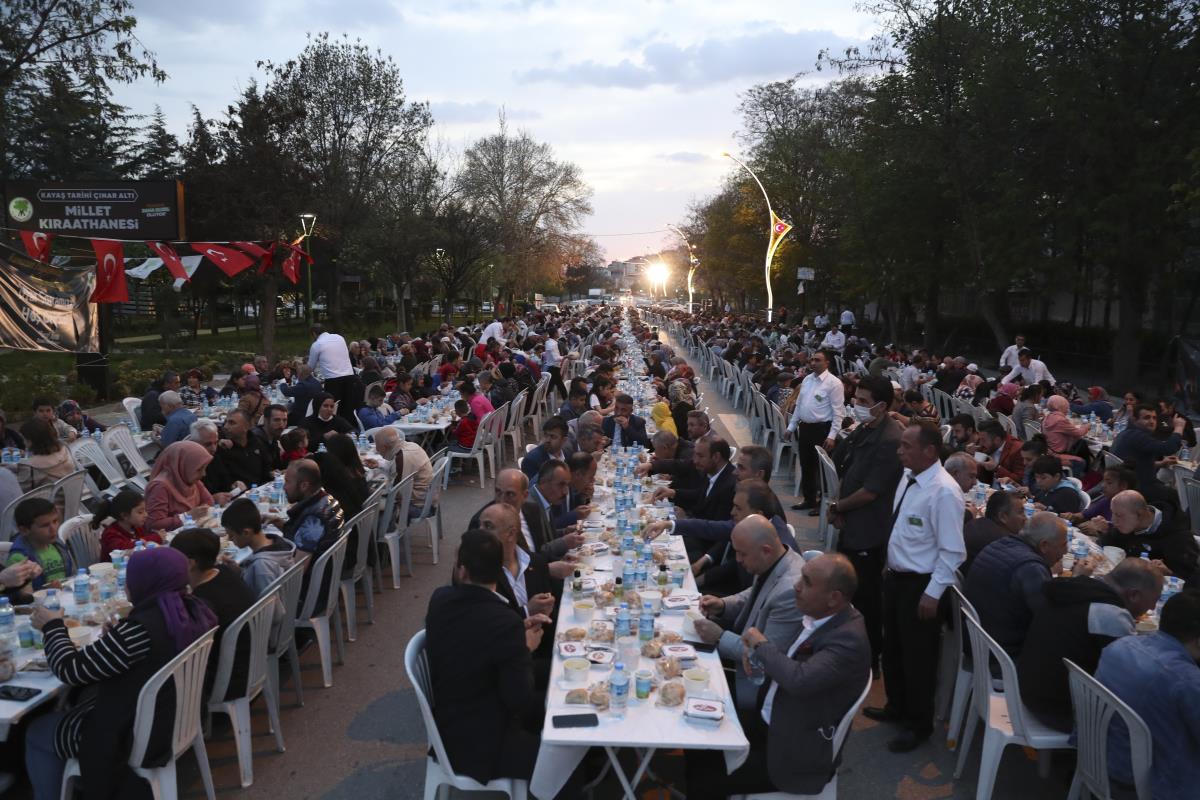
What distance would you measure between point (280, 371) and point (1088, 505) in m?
12.2

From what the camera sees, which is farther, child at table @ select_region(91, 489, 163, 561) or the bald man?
child at table @ select_region(91, 489, 163, 561)

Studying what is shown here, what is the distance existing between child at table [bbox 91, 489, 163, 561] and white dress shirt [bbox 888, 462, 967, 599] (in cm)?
479

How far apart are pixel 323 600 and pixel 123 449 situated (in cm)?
477

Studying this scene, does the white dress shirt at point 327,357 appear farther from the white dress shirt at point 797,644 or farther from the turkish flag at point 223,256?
the white dress shirt at point 797,644

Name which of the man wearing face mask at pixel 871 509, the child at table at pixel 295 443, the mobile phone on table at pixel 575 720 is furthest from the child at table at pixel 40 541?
the man wearing face mask at pixel 871 509

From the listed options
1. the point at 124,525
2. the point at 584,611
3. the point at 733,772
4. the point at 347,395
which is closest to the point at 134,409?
the point at 347,395

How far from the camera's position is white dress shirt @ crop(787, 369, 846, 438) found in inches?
347

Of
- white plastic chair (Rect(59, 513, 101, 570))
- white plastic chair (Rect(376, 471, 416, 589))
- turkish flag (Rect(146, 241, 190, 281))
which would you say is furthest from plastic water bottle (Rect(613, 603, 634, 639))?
turkish flag (Rect(146, 241, 190, 281))

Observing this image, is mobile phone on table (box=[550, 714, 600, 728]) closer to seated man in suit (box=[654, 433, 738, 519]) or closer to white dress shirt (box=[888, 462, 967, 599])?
white dress shirt (box=[888, 462, 967, 599])

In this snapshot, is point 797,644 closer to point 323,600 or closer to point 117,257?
point 323,600

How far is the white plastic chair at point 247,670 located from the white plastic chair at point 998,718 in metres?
3.58

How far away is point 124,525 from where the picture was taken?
18.0 feet

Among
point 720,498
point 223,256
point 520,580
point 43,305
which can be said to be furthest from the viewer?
point 223,256

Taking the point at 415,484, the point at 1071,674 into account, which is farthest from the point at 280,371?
the point at 1071,674
